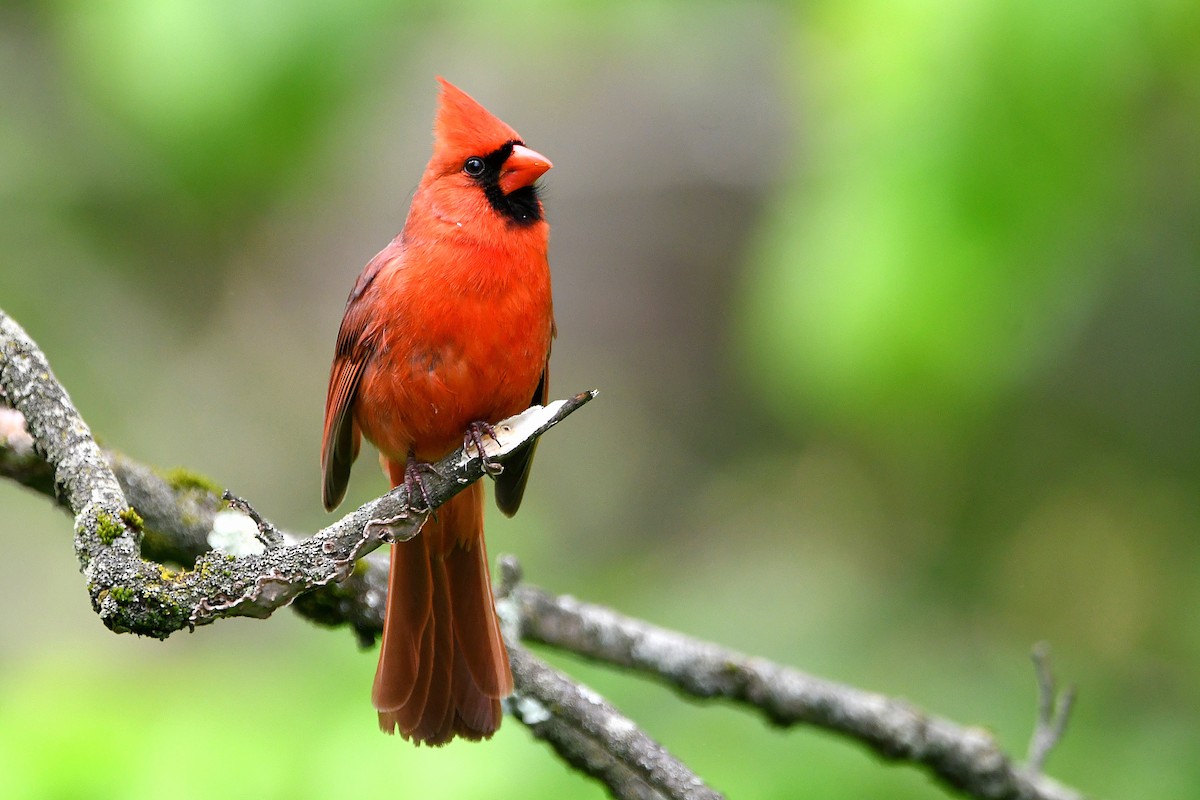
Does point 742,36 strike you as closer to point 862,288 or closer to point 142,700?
point 862,288

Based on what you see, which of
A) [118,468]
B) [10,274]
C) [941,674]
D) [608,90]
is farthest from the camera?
[608,90]

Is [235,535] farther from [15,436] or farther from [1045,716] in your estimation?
[1045,716]

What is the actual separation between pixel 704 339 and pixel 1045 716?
10.8ft

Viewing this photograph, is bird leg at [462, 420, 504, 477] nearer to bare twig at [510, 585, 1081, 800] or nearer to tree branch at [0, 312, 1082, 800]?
tree branch at [0, 312, 1082, 800]

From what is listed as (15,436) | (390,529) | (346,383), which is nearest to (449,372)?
(346,383)

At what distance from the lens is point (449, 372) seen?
2553 millimetres

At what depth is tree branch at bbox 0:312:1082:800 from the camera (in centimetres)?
163

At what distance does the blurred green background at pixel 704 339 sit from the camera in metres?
2.56

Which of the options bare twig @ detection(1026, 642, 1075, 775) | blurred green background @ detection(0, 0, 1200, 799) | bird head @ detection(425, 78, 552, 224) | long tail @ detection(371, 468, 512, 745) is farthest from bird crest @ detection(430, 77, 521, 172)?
bare twig @ detection(1026, 642, 1075, 775)

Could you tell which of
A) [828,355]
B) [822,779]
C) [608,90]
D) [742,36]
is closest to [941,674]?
[822,779]

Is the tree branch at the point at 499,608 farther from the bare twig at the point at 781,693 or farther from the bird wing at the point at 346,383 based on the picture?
the bird wing at the point at 346,383

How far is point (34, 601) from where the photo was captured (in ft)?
17.4

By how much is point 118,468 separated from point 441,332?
0.67m

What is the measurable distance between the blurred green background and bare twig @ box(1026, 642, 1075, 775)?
24 cm
